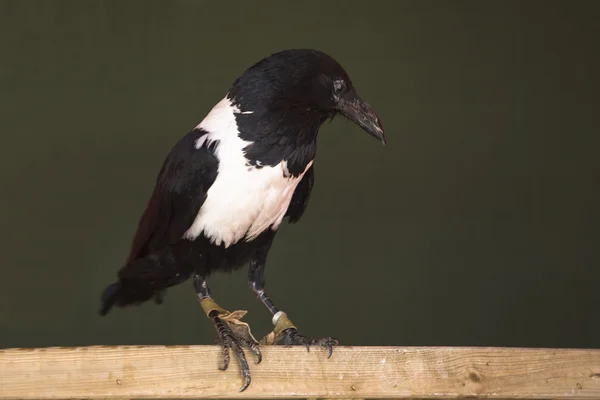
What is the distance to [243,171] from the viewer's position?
84.1 inches

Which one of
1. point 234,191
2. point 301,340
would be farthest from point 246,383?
point 234,191

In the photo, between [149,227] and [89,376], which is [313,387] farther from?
[149,227]

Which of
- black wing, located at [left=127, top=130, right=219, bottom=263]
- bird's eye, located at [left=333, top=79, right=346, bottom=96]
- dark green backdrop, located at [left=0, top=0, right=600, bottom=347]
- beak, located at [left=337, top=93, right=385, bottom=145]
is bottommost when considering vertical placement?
dark green backdrop, located at [left=0, top=0, right=600, bottom=347]

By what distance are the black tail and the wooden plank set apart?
49 cm

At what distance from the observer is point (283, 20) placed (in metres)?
4.13

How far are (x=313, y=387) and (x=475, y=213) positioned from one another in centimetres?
245

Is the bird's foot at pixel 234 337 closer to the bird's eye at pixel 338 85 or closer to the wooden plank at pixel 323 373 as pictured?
the wooden plank at pixel 323 373

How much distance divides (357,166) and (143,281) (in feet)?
6.37

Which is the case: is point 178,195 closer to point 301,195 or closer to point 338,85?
point 301,195

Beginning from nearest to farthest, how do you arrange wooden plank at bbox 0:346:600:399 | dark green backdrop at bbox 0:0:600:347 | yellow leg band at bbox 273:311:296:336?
wooden plank at bbox 0:346:600:399 < yellow leg band at bbox 273:311:296:336 < dark green backdrop at bbox 0:0:600:347

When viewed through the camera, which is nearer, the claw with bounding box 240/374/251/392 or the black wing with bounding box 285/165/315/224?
the claw with bounding box 240/374/251/392

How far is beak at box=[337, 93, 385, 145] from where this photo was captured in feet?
7.23

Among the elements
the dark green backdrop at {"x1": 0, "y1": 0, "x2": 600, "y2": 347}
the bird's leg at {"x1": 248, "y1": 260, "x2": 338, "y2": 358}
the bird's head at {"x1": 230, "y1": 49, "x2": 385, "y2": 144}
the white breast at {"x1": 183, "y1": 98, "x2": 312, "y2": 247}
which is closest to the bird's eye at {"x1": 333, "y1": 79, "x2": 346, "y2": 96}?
the bird's head at {"x1": 230, "y1": 49, "x2": 385, "y2": 144}

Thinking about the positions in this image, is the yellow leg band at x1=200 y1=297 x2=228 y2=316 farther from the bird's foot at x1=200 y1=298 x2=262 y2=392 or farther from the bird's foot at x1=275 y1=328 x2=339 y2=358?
the bird's foot at x1=275 y1=328 x2=339 y2=358
